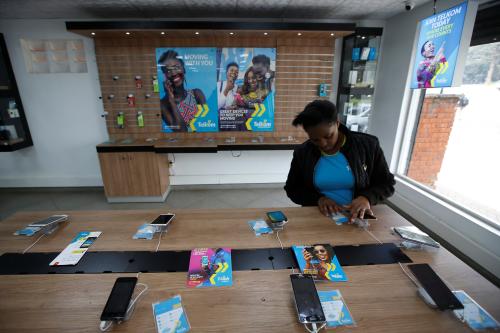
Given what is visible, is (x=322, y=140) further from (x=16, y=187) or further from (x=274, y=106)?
(x=16, y=187)

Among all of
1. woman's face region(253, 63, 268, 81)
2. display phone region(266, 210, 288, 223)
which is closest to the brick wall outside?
woman's face region(253, 63, 268, 81)

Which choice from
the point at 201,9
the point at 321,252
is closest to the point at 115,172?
the point at 201,9

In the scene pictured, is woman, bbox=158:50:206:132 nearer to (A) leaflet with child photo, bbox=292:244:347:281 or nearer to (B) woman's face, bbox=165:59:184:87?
(B) woman's face, bbox=165:59:184:87

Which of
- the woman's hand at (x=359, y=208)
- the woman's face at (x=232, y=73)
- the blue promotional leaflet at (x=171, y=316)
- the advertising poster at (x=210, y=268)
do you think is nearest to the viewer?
the blue promotional leaflet at (x=171, y=316)

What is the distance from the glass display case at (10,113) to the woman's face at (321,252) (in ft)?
15.5

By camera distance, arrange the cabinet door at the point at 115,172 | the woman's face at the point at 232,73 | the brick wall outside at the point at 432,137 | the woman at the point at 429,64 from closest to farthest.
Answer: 1. the woman at the point at 429,64
2. the brick wall outside at the point at 432,137
3. the cabinet door at the point at 115,172
4. the woman's face at the point at 232,73

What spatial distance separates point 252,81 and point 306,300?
3552mm

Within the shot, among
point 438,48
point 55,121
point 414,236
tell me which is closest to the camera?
point 414,236

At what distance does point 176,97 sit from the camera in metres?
Result: 3.90

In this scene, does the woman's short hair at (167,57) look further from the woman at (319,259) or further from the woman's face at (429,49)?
the woman at (319,259)

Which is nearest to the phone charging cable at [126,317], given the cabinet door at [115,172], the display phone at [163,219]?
the display phone at [163,219]

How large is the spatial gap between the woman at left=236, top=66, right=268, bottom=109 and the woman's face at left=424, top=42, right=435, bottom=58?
221 centimetres

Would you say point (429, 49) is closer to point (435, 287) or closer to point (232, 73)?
point (232, 73)

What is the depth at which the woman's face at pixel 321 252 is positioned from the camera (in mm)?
1223
